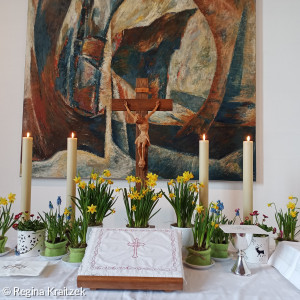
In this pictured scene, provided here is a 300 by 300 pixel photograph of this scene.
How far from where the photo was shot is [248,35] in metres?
2.00

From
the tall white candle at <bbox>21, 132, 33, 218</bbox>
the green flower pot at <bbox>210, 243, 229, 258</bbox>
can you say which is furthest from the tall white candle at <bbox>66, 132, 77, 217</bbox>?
the green flower pot at <bbox>210, 243, 229, 258</bbox>

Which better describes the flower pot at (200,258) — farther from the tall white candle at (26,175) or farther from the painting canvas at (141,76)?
the painting canvas at (141,76)

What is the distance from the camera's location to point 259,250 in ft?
3.08

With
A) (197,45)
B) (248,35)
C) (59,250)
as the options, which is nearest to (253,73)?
(248,35)

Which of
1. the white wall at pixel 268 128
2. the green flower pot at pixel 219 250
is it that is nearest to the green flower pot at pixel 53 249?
the green flower pot at pixel 219 250

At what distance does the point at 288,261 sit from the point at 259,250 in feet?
0.35

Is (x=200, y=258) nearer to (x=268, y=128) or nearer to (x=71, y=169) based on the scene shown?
(x=71, y=169)

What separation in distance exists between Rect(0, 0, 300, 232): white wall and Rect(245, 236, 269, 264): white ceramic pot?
3.18 feet

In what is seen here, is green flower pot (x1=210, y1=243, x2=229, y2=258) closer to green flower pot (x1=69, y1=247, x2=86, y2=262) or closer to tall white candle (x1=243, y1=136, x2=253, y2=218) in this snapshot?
tall white candle (x1=243, y1=136, x2=253, y2=218)

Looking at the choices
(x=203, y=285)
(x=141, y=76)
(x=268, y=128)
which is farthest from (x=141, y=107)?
(x=268, y=128)

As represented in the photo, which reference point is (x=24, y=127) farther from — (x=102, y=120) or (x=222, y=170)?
(x=222, y=170)

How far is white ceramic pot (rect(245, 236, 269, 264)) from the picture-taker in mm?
940

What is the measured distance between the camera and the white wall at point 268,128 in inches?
76.7

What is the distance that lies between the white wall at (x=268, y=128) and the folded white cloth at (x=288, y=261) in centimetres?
102
